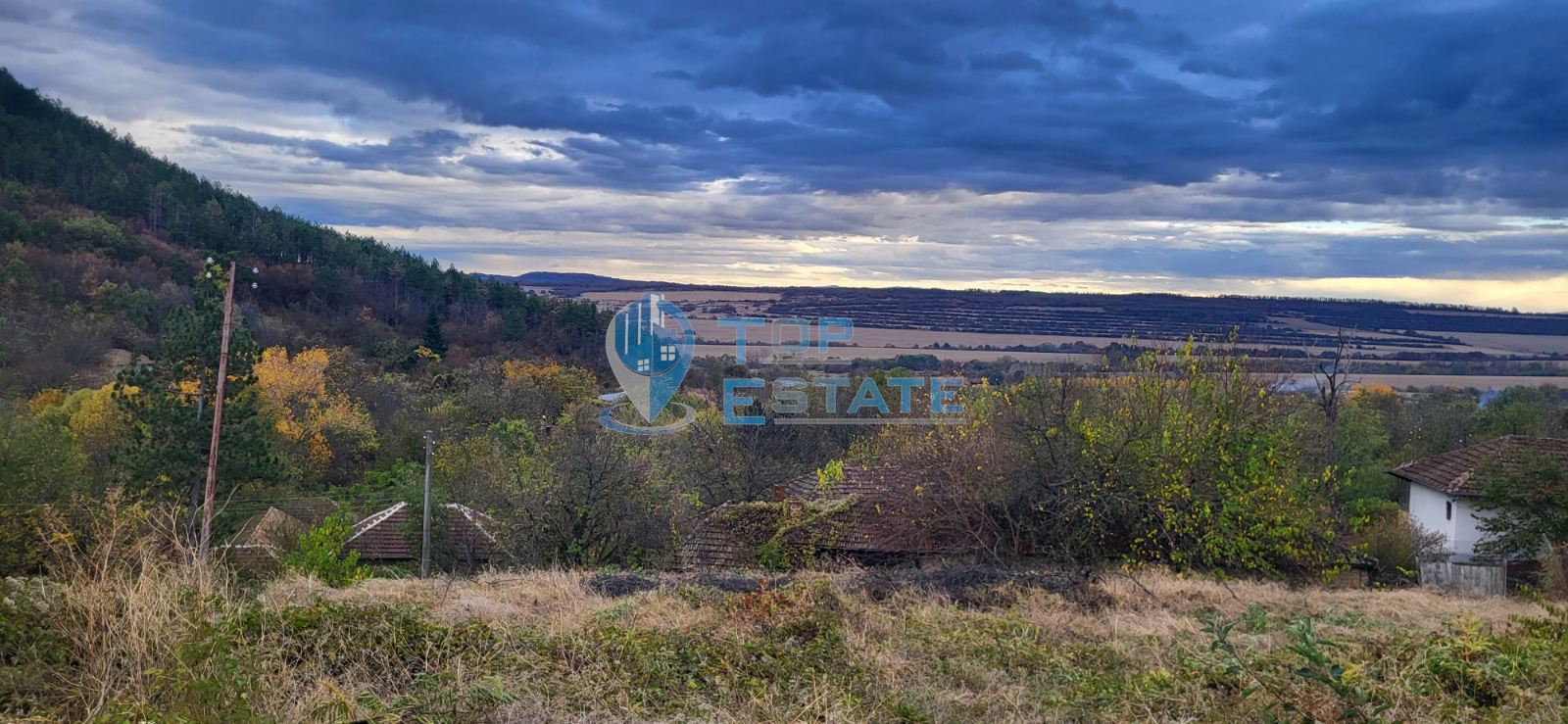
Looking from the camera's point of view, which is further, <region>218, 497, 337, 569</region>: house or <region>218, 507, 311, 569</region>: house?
<region>218, 507, 311, 569</region>: house

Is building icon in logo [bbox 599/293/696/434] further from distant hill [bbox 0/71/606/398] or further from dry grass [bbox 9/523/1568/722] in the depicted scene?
distant hill [bbox 0/71/606/398]

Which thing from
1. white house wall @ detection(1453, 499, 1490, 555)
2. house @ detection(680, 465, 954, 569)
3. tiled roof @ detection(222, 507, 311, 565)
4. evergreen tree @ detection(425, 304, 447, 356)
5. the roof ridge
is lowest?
the roof ridge

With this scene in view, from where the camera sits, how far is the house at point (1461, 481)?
20.6m

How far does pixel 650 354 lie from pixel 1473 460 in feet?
73.0

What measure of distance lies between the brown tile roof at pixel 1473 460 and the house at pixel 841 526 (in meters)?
14.9


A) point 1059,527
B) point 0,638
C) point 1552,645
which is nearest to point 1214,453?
point 1059,527

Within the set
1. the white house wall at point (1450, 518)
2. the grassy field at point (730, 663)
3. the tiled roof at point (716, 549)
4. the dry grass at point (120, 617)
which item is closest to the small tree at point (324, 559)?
the tiled roof at point (716, 549)

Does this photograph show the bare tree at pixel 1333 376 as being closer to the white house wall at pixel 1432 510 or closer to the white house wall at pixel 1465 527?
the white house wall at pixel 1432 510

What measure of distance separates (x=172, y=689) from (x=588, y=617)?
345 centimetres

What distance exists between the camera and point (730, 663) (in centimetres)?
531

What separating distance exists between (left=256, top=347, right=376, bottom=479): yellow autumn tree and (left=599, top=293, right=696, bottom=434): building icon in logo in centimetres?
1180

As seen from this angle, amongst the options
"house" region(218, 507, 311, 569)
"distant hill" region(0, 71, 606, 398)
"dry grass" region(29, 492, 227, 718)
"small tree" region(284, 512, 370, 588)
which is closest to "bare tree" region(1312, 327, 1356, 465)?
"small tree" region(284, 512, 370, 588)

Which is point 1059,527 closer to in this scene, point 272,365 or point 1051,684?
point 1051,684

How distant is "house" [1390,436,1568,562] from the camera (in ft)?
67.7
